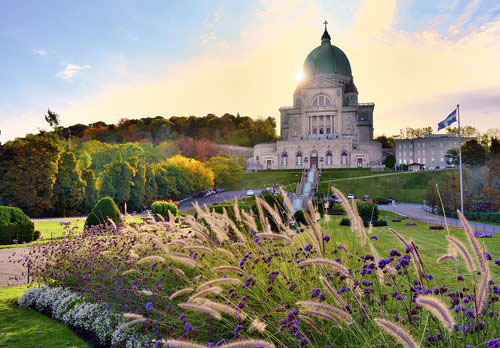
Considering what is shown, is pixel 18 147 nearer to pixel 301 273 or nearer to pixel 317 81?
pixel 301 273

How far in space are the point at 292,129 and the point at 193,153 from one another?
32.1 meters

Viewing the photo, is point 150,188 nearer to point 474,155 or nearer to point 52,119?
point 52,119

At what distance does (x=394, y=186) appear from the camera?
2141 inches

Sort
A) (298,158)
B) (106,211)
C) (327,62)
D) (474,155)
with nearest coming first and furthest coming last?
(106,211) → (474,155) → (298,158) → (327,62)

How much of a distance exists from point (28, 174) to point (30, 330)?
25.6m

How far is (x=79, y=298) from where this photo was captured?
7.26m

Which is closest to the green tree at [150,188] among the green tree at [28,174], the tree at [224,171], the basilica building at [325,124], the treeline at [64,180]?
the treeline at [64,180]

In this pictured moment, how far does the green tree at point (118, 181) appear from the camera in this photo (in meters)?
35.0

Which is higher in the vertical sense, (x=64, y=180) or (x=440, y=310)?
(x=64, y=180)

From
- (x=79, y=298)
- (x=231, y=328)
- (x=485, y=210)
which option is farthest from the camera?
(x=485, y=210)

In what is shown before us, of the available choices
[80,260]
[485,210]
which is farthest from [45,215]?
[485,210]

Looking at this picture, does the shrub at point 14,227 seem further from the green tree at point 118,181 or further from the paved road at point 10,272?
the green tree at point 118,181

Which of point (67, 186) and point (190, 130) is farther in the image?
point (190, 130)

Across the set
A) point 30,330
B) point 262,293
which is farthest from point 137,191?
point 262,293
